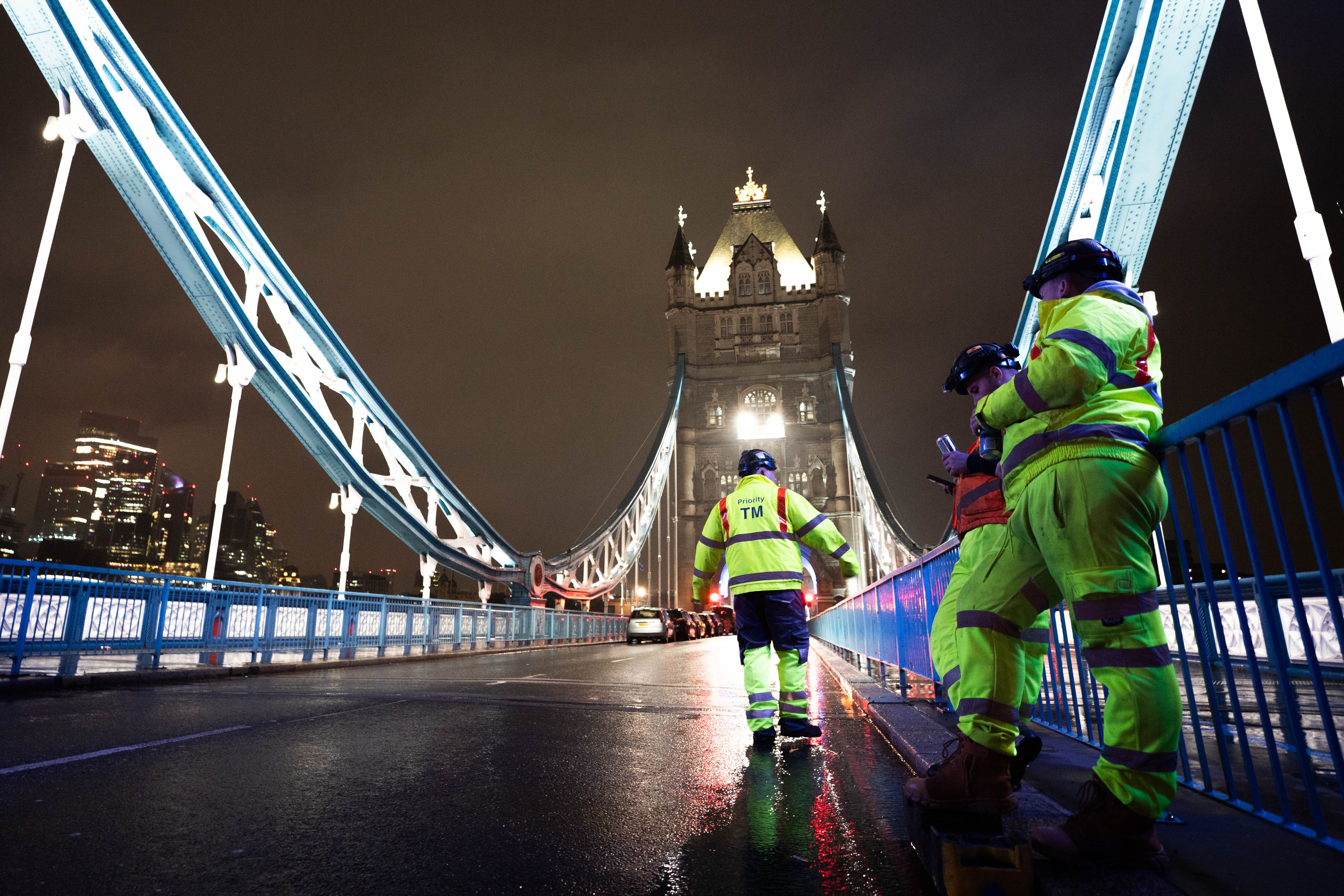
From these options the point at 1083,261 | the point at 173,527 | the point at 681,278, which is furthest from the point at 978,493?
the point at 173,527

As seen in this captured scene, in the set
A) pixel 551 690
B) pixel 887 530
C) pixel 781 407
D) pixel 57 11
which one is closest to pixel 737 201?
pixel 781 407

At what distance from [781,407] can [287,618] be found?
45.5m

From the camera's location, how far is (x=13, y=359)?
9.25 metres

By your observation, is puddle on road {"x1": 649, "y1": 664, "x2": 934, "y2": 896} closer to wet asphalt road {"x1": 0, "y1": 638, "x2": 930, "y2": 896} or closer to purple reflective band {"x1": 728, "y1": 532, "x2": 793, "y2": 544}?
wet asphalt road {"x1": 0, "y1": 638, "x2": 930, "y2": 896}

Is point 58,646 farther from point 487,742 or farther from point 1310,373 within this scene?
point 1310,373

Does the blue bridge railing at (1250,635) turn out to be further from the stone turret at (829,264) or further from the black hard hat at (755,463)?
the stone turret at (829,264)

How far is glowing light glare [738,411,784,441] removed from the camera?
52062 millimetres

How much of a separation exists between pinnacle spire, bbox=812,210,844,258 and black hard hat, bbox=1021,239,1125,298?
57.3 metres

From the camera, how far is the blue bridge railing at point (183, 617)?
673 centimetres

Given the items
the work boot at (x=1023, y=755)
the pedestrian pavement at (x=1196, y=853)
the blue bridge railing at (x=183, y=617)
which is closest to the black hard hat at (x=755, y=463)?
the pedestrian pavement at (x=1196, y=853)

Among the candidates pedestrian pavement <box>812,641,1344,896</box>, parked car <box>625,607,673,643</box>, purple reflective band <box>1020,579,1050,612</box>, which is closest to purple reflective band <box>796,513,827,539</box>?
pedestrian pavement <box>812,641,1344,896</box>

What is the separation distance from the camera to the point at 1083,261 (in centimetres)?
214

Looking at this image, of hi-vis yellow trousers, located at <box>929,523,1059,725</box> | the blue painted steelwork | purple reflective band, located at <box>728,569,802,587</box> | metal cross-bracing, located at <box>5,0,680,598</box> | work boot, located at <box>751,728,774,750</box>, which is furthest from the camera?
metal cross-bracing, located at <box>5,0,680,598</box>

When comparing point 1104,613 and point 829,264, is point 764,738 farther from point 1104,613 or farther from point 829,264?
point 829,264
